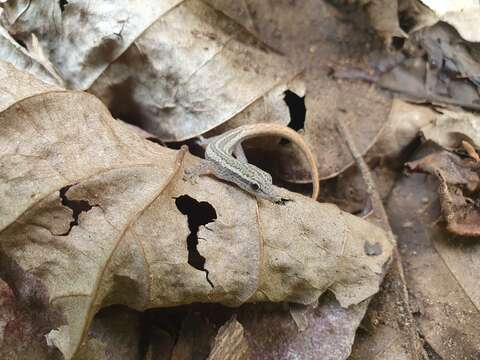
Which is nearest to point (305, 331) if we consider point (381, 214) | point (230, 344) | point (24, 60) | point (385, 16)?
point (230, 344)

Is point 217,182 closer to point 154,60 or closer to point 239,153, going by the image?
point 239,153

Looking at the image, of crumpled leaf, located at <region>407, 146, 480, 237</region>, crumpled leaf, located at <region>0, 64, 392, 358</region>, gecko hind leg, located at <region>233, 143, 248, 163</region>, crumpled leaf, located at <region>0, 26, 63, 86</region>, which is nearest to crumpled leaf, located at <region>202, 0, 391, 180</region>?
gecko hind leg, located at <region>233, 143, 248, 163</region>

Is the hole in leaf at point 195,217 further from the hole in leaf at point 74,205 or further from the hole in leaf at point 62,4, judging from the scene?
the hole in leaf at point 62,4

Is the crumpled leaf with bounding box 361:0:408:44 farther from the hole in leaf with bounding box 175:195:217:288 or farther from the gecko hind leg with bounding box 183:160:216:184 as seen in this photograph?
the hole in leaf with bounding box 175:195:217:288

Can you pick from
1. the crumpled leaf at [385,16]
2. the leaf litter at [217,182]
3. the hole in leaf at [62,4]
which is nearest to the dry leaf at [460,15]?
the leaf litter at [217,182]

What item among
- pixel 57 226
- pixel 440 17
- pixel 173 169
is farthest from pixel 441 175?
pixel 57 226

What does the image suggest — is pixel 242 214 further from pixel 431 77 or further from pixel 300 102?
pixel 431 77
